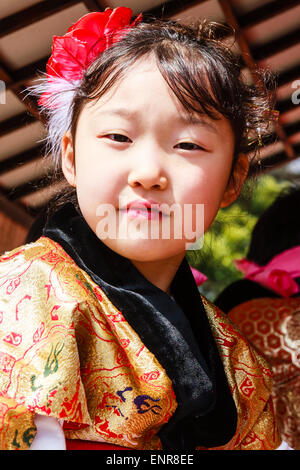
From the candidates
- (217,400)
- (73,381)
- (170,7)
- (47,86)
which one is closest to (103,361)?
(73,381)

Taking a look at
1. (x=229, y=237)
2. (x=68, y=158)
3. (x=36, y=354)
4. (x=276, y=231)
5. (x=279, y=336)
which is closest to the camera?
(x=36, y=354)

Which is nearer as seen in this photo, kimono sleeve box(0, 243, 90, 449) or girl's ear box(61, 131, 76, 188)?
kimono sleeve box(0, 243, 90, 449)

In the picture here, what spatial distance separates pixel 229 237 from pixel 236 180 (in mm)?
1842

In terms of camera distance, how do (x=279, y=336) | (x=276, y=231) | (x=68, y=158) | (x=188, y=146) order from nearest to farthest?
(x=188, y=146), (x=68, y=158), (x=279, y=336), (x=276, y=231)

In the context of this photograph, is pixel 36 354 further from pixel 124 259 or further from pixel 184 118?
pixel 184 118

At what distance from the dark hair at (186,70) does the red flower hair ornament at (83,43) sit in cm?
2

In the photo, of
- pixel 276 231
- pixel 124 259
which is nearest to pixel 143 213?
pixel 124 259

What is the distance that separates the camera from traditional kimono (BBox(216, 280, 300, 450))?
1425mm

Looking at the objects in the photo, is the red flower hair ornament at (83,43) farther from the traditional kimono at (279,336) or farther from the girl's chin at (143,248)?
the traditional kimono at (279,336)

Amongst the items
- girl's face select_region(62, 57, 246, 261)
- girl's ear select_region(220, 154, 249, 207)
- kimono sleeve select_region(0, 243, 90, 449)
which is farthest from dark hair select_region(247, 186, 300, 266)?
kimono sleeve select_region(0, 243, 90, 449)

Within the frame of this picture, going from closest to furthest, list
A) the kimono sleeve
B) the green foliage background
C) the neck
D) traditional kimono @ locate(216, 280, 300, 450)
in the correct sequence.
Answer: the kimono sleeve → the neck → the green foliage background → traditional kimono @ locate(216, 280, 300, 450)

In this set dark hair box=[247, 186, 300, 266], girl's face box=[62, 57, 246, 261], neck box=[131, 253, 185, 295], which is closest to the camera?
girl's face box=[62, 57, 246, 261]

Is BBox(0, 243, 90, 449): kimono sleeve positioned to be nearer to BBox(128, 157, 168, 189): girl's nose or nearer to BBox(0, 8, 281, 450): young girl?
BBox(0, 8, 281, 450): young girl

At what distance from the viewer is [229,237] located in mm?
2840
